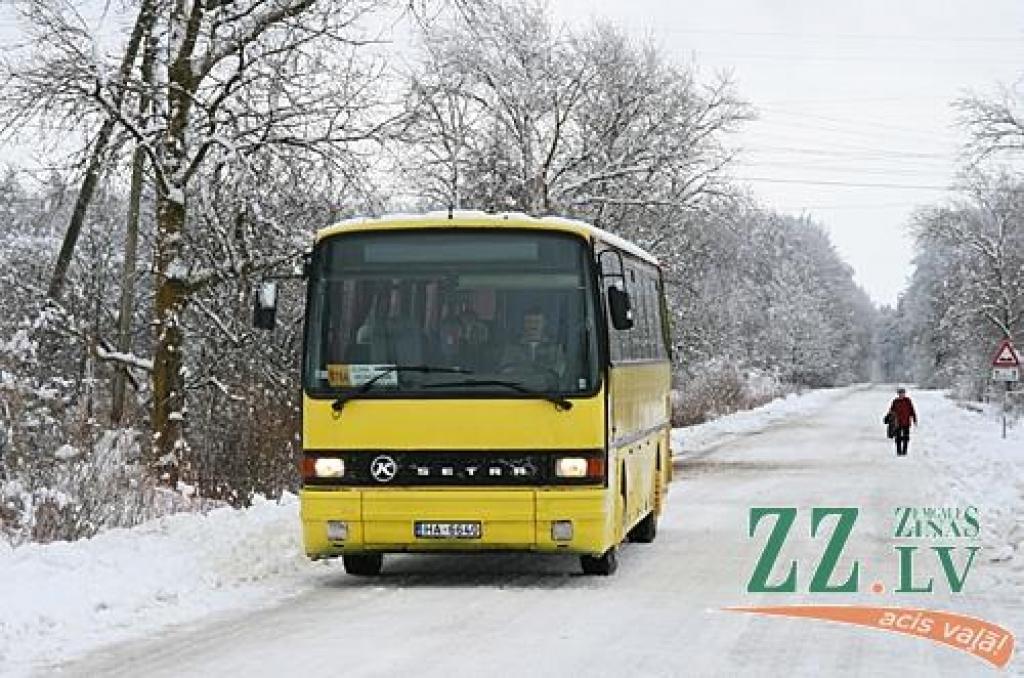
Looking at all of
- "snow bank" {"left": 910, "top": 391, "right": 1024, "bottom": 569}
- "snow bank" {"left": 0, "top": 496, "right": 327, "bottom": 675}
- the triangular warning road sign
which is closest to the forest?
"snow bank" {"left": 0, "top": 496, "right": 327, "bottom": 675}

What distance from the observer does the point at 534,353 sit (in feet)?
47.7

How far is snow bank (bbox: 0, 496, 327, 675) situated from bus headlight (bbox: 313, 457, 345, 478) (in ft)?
3.20

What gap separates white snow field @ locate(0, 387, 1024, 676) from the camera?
10.3m

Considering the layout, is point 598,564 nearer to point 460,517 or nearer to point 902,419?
point 460,517

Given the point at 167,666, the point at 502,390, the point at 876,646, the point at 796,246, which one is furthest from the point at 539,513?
the point at 796,246

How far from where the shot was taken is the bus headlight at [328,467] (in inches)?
566

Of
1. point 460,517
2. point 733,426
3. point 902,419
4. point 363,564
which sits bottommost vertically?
point 363,564

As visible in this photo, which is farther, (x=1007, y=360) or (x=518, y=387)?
(x=1007, y=360)

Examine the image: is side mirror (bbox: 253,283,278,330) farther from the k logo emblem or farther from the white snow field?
the white snow field

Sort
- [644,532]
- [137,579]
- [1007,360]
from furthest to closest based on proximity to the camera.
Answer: [1007,360] → [644,532] → [137,579]

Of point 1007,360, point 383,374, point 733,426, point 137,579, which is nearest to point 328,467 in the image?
point 383,374

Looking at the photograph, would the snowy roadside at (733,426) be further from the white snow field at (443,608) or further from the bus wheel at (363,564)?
the bus wheel at (363,564)

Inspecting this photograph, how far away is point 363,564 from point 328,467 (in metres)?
1.42

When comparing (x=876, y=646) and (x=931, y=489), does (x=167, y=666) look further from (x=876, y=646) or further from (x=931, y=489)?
(x=931, y=489)
